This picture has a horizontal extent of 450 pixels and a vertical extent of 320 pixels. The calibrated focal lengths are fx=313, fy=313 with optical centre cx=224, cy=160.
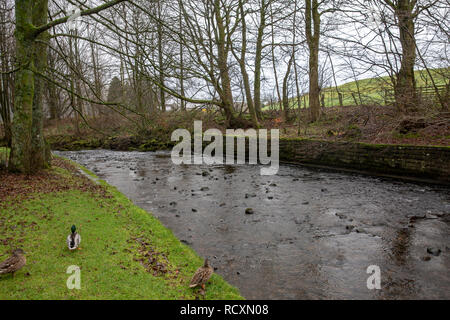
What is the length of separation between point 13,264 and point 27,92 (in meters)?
8.04

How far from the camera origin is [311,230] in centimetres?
810

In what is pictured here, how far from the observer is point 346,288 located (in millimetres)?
5363

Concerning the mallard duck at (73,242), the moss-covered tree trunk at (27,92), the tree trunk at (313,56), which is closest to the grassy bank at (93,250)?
the mallard duck at (73,242)

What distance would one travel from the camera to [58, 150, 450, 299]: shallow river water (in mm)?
5531

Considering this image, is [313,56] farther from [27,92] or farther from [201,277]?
[201,277]

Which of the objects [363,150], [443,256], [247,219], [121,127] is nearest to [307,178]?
[363,150]

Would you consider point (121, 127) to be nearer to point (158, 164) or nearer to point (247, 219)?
point (158, 164)

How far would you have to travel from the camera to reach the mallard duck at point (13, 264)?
4.51 m

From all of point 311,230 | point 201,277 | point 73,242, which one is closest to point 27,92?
point 73,242

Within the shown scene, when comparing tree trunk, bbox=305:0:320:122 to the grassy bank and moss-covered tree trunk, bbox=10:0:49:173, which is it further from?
the grassy bank

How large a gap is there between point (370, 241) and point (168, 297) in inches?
199

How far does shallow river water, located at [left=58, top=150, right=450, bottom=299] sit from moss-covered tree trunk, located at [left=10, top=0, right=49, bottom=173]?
348cm

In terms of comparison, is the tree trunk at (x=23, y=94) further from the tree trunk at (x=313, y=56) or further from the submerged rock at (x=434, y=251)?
the tree trunk at (x=313, y=56)

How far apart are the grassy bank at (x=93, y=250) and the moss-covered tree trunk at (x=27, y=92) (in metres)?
1.57
